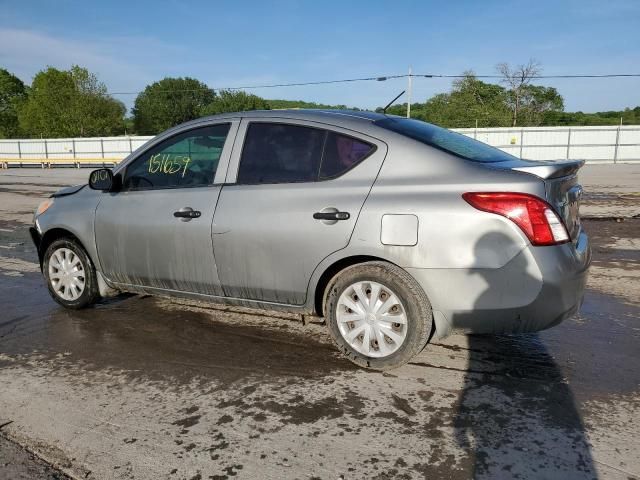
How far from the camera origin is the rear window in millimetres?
3509

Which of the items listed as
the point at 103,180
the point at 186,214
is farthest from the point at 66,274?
the point at 186,214

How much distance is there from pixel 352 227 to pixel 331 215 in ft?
0.54

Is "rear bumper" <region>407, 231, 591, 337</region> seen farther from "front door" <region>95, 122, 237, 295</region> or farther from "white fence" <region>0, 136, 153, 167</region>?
"white fence" <region>0, 136, 153, 167</region>

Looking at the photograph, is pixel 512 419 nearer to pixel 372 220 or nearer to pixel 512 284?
pixel 512 284

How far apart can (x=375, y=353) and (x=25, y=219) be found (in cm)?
1043

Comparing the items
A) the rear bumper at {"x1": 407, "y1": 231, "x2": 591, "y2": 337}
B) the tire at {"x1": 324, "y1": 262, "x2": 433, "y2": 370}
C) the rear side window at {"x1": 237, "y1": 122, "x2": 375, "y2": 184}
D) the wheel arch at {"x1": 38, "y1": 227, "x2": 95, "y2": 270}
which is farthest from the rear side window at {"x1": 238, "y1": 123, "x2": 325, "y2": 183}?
the wheel arch at {"x1": 38, "y1": 227, "x2": 95, "y2": 270}

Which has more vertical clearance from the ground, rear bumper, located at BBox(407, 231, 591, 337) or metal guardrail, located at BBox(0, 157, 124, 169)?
metal guardrail, located at BBox(0, 157, 124, 169)

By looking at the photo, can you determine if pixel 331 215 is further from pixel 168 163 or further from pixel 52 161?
pixel 52 161

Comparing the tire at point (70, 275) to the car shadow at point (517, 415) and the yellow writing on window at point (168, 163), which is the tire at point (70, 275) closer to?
the yellow writing on window at point (168, 163)

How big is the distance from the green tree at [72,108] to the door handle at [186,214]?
59.8 metres

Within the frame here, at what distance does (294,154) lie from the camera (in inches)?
148

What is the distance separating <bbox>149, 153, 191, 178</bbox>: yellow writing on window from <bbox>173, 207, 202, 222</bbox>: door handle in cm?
37

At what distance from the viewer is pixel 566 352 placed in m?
3.82

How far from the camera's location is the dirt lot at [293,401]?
252 centimetres
